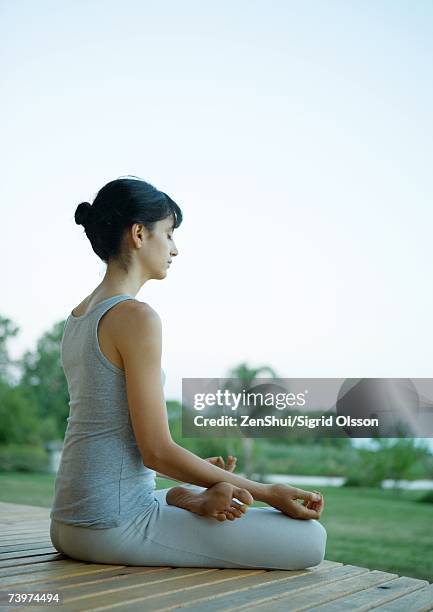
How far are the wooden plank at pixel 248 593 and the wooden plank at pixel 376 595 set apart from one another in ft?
0.30

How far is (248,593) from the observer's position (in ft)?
4.59

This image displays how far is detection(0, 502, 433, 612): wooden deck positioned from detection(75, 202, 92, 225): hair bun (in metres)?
0.77

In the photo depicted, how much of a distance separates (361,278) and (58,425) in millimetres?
8774

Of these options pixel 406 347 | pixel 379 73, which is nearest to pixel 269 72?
pixel 379 73

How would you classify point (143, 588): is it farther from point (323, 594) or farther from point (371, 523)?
point (371, 523)

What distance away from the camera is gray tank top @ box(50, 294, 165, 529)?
151 centimetres

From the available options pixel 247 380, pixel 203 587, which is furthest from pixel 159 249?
pixel 247 380

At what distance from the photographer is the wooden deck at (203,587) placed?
1.30 meters

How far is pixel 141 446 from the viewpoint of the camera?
1465 mm

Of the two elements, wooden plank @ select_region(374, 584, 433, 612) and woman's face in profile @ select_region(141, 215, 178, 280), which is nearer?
wooden plank @ select_region(374, 584, 433, 612)

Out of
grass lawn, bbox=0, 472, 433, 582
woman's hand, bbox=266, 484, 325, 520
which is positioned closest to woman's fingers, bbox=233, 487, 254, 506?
woman's hand, bbox=266, 484, 325, 520

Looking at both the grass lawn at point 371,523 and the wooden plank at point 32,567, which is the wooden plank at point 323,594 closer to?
the wooden plank at point 32,567

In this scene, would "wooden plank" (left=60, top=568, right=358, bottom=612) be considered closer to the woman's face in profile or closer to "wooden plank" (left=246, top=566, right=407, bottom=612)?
"wooden plank" (left=246, top=566, right=407, bottom=612)

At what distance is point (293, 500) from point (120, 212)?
735 millimetres
